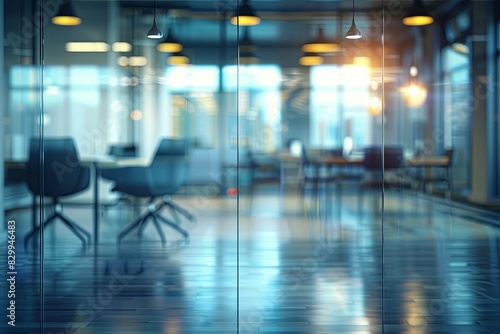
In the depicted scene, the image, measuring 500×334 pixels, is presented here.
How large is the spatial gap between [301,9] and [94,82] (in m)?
3.52

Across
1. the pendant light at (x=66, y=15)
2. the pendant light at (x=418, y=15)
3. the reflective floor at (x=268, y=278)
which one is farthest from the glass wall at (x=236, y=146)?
the pendant light at (x=418, y=15)

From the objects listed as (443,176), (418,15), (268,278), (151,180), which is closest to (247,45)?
(443,176)

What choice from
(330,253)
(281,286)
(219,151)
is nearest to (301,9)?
(219,151)

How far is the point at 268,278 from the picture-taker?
3.64 m

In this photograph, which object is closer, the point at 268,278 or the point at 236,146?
the point at 236,146

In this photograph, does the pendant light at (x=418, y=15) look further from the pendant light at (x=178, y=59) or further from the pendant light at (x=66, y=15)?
the pendant light at (x=178, y=59)

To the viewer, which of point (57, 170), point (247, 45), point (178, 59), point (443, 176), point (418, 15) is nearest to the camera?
point (57, 170)

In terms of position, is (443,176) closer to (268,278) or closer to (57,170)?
(268,278)

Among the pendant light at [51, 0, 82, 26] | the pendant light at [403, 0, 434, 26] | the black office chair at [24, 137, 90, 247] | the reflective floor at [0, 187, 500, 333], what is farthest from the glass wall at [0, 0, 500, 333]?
the pendant light at [403, 0, 434, 26]

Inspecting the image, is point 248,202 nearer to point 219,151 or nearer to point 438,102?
point 219,151

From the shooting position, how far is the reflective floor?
2594 millimetres

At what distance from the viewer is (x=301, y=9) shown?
376 inches

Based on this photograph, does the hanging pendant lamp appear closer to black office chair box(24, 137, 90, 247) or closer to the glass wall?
the glass wall

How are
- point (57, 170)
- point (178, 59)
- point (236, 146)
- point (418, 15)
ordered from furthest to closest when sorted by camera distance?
point (178, 59) → point (418, 15) → point (57, 170) → point (236, 146)
